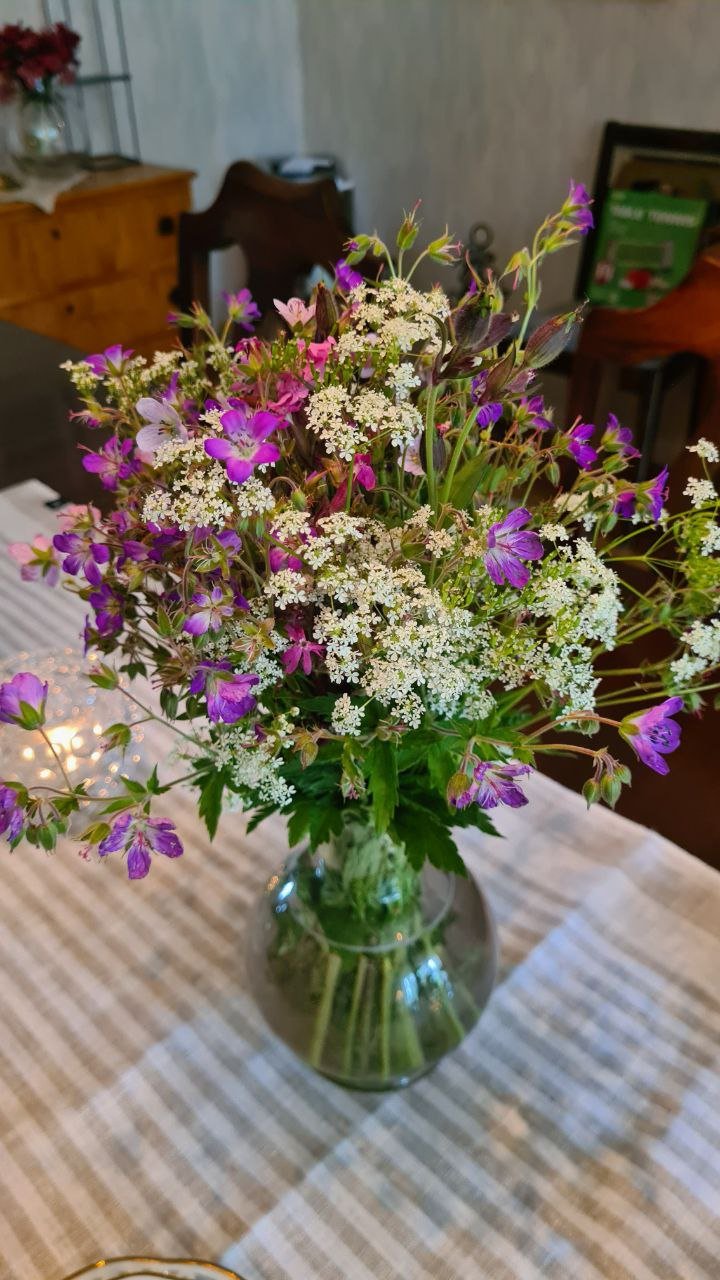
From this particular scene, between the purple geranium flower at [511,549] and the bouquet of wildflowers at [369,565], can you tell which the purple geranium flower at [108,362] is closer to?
the bouquet of wildflowers at [369,565]

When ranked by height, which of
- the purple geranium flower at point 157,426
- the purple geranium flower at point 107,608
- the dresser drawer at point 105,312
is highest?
the purple geranium flower at point 157,426

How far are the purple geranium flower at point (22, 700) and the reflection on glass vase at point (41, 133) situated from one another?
2.58 meters

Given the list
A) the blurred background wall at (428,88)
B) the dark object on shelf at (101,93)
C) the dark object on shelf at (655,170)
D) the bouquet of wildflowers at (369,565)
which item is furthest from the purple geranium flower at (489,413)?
the dark object on shelf at (101,93)

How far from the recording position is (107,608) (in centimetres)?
47

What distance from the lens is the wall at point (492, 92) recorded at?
7.20 feet

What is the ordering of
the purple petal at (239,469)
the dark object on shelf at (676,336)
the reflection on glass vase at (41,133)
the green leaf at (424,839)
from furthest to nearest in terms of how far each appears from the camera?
the reflection on glass vase at (41,133) → the dark object on shelf at (676,336) → the green leaf at (424,839) → the purple petal at (239,469)

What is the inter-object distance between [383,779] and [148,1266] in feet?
0.91

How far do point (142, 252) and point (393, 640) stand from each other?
276cm

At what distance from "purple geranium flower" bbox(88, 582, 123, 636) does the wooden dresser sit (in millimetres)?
2340

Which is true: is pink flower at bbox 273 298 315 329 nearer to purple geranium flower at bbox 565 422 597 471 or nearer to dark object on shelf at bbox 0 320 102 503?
purple geranium flower at bbox 565 422 597 471

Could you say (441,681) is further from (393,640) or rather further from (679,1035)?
(679,1035)

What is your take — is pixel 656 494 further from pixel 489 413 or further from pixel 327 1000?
pixel 327 1000

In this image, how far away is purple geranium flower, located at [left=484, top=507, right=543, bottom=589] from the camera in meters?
0.37

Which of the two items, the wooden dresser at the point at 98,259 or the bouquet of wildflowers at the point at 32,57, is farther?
the wooden dresser at the point at 98,259
